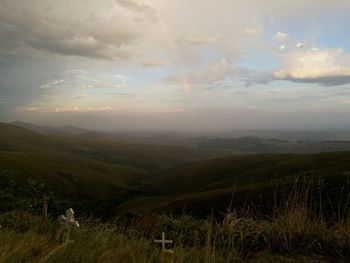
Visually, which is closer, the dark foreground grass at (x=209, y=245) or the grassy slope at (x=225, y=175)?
the dark foreground grass at (x=209, y=245)

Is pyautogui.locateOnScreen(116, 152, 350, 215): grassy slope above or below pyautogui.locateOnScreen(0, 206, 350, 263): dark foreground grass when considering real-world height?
below

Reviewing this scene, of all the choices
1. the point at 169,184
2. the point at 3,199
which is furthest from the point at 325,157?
the point at 3,199

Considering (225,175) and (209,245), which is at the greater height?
(209,245)

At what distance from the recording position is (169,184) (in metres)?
135

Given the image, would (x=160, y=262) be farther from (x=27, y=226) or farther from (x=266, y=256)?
Result: (x=27, y=226)

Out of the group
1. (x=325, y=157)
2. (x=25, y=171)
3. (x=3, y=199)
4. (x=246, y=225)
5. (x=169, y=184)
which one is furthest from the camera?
(x=169, y=184)

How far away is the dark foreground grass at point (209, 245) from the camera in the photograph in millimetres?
4285

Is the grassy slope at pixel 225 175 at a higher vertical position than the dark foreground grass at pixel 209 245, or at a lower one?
lower

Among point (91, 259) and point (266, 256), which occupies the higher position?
point (91, 259)

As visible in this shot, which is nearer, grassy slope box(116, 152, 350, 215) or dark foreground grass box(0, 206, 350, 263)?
dark foreground grass box(0, 206, 350, 263)

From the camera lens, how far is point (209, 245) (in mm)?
4562

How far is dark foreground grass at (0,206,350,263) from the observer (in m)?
4.29

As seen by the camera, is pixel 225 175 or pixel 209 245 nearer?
pixel 209 245

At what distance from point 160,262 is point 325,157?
86302mm
